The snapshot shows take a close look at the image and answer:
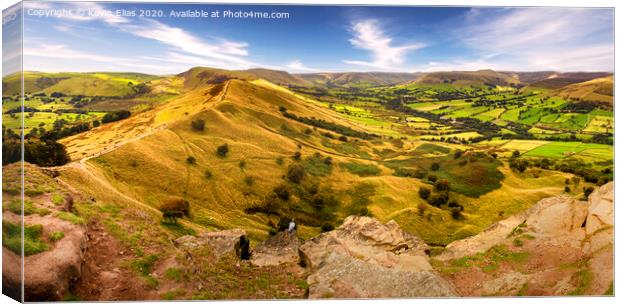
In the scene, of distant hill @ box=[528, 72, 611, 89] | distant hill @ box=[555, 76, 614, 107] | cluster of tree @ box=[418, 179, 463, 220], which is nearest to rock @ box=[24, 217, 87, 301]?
cluster of tree @ box=[418, 179, 463, 220]

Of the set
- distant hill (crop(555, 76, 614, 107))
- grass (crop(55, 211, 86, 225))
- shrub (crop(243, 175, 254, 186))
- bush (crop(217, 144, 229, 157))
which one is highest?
distant hill (crop(555, 76, 614, 107))

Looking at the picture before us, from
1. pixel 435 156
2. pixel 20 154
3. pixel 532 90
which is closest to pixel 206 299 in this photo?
pixel 20 154

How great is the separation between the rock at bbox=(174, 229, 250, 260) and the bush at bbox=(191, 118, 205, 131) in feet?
17.1

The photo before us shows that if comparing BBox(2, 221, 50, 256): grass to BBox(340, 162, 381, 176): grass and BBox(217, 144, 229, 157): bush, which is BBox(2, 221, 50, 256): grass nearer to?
BBox(217, 144, 229, 157): bush

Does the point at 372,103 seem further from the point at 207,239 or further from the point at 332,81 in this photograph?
the point at 207,239

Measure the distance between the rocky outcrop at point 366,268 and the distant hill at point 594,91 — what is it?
34.3ft

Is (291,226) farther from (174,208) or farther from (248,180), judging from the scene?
(174,208)

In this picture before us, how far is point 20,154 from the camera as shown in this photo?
51.4 feet

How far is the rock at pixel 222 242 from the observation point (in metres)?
17.1

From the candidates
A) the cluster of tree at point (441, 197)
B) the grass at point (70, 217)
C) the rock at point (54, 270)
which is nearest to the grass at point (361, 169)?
the cluster of tree at point (441, 197)

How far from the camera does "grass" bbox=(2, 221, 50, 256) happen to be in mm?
14047

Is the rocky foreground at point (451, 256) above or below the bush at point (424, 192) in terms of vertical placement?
below

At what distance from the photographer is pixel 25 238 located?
14320 mm

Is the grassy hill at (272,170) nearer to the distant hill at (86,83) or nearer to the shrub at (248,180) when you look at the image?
the shrub at (248,180)
